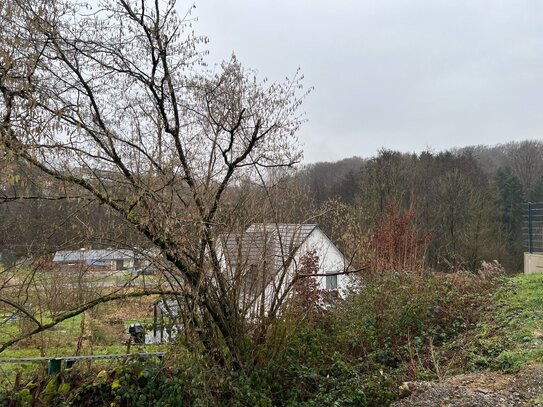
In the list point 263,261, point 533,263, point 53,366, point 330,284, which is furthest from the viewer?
point 533,263

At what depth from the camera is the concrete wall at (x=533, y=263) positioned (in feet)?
37.2

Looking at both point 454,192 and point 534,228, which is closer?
point 534,228

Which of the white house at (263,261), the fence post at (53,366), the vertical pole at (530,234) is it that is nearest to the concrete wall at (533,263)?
the vertical pole at (530,234)

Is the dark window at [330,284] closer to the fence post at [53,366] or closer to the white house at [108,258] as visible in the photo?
the white house at [108,258]

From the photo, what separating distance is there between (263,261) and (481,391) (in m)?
2.35

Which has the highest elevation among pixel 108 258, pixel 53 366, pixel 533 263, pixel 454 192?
pixel 454 192

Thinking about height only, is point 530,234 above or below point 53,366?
above

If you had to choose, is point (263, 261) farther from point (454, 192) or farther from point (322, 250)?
point (454, 192)

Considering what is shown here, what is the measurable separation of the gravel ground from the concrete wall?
8.66 m

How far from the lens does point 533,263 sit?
455 inches

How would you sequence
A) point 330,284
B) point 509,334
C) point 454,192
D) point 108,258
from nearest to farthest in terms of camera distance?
point 108,258 < point 509,334 < point 330,284 < point 454,192

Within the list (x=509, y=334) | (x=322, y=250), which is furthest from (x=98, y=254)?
(x=509, y=334)

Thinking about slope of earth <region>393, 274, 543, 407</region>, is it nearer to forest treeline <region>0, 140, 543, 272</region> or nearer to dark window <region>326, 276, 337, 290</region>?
dark window <region>326, 276, 337, 290</region>

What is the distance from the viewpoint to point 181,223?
394 cm
